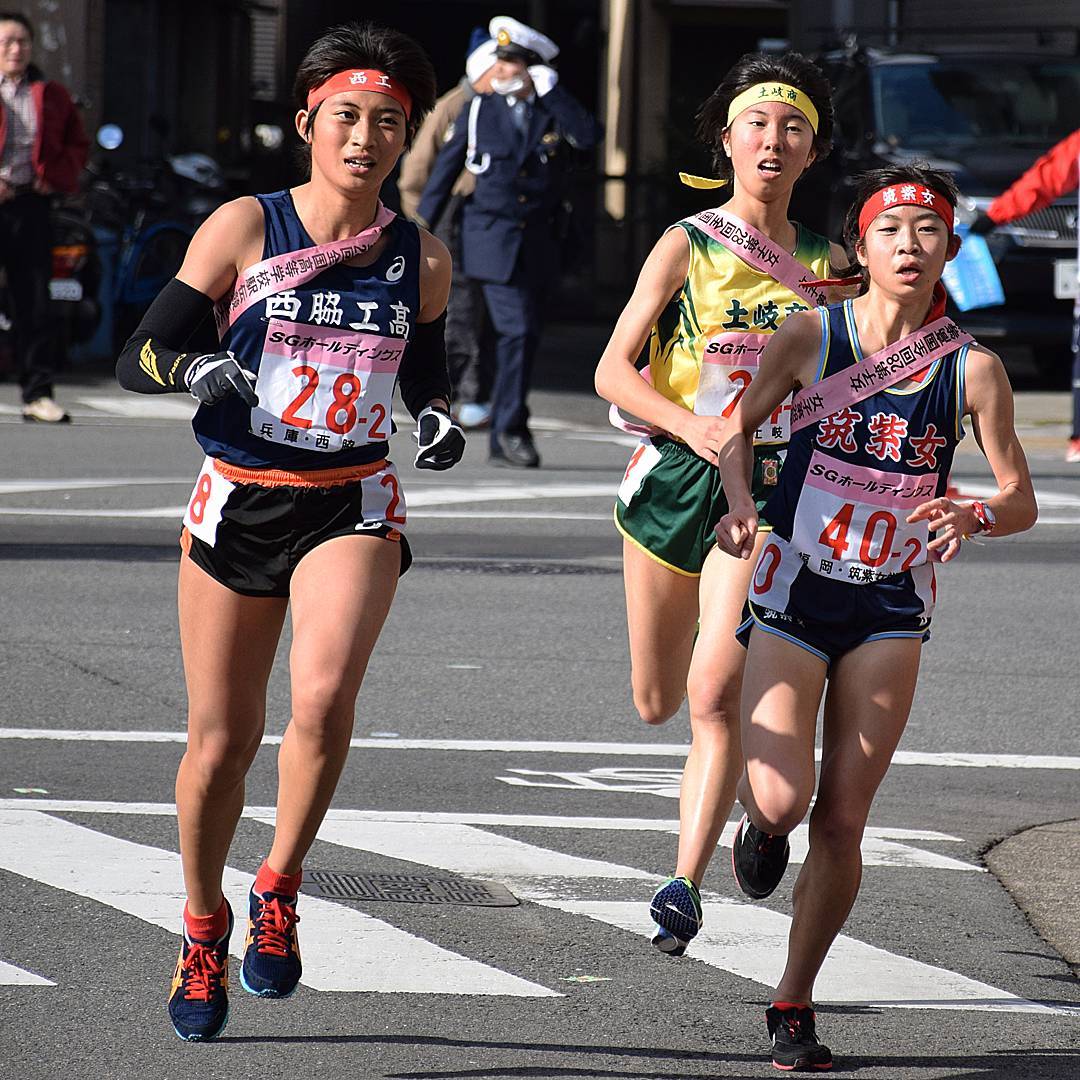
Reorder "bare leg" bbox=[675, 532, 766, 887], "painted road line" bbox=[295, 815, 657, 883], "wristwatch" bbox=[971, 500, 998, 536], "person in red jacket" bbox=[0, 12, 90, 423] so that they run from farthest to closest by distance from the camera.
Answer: "person in red jacket" bbox=[0, 12, 90, 423] < "painted road line" bbox=[295, 815, 657, 883] < "bare leg" bbox=[675, 532, 766, 887] < "wristwatch" bbox=[971, 500, 998, 536]

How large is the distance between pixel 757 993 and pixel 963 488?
856 cm

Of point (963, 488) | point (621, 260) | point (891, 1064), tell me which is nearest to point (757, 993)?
point (891, 1064)

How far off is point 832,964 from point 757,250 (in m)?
1.71

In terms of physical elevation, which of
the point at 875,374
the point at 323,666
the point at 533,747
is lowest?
the point at 533,747

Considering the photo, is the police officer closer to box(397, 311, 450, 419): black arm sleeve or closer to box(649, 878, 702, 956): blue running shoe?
box(397, 311, 450, 419): black arm sleeve

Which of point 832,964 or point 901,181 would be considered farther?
point 832,964

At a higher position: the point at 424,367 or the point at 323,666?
the point at 424,367

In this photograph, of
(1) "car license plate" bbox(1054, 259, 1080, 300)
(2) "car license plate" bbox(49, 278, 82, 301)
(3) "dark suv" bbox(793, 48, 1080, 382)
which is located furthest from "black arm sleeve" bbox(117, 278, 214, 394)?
(3) "dark suv" bbox(793, 48, 1080, 382)

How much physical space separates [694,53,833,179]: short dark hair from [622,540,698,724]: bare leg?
3.42 feet

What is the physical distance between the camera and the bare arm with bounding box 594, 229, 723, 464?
5.50m

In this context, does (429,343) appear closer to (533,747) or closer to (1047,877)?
(1047,877)

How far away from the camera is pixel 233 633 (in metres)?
4.80

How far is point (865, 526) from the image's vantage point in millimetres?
4785

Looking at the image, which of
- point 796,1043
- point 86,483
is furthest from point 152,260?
point 796,1043
